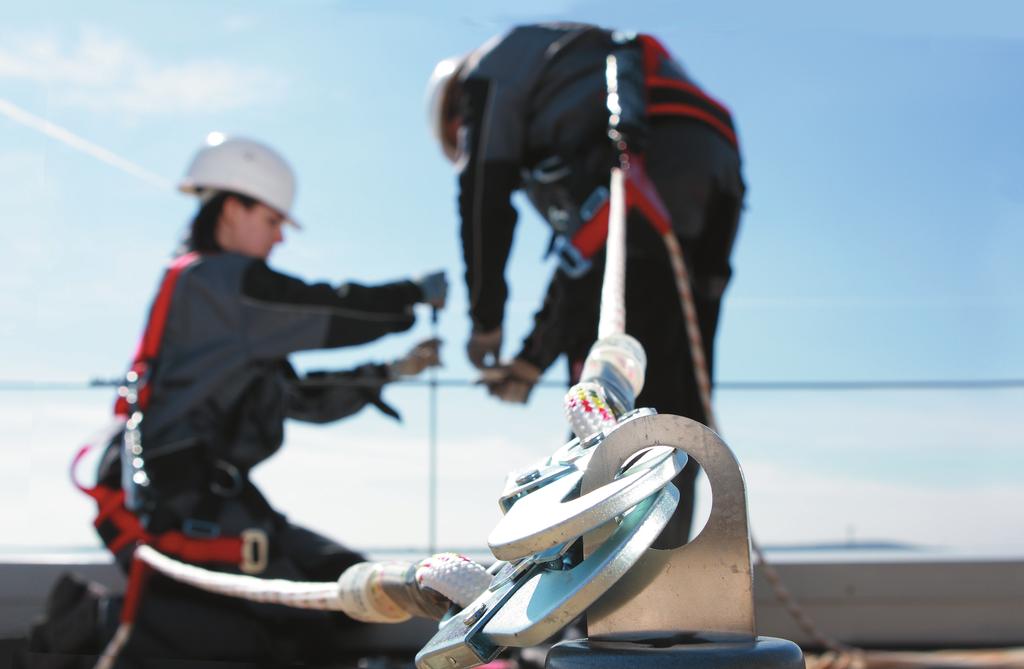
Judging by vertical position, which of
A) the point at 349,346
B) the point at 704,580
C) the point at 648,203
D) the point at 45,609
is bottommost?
the point at 45,609

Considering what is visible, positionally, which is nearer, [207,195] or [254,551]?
[254,551]

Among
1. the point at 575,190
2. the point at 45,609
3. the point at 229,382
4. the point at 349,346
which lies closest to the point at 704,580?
the point at 575,190

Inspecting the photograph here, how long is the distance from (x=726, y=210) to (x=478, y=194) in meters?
0.49

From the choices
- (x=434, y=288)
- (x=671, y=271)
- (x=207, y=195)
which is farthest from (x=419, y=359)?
(x=671, y=271)

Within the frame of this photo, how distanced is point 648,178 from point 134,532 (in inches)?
47.4

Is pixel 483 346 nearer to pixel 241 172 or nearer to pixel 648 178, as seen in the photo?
pixel 648 178

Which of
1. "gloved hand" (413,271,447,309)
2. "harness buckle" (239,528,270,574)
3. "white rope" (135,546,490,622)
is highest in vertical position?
"gloved hand" (413,271,447,309)

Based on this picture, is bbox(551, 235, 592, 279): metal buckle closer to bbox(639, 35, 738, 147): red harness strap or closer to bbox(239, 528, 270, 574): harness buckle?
bbox(639, 35, 738, 147): red harness strap

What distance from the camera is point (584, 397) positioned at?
0.52m

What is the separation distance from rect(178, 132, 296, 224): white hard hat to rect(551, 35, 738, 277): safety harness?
105 centimetres

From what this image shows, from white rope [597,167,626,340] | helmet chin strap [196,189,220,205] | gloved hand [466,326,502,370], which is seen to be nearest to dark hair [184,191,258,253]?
helmet chin strap [196,189,220,205]

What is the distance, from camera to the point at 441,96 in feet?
7.56

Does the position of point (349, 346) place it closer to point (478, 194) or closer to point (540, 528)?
point (478, 194)

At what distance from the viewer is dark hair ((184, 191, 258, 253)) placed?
2.30 meters
